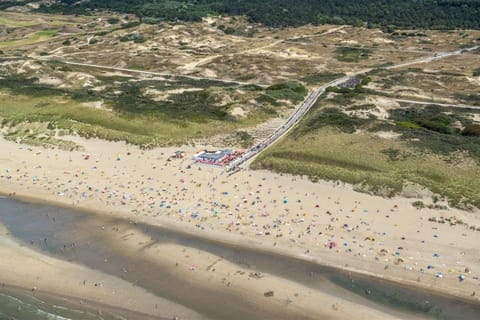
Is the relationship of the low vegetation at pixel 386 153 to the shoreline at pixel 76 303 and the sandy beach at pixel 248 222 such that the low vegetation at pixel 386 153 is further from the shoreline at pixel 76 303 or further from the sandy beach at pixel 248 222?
the shoreline at pixel 76 303

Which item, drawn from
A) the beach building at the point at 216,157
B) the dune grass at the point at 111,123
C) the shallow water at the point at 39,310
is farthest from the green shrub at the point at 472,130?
the shallow water at the point at 39,310

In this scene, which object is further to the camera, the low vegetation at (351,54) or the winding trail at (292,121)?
the low vegetation at (351,54)

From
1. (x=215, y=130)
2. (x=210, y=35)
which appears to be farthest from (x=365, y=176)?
(x=210, y=35)

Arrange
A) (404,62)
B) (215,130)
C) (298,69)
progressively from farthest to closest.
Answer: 1. (404,62)
2. (298,69)
3. (215,130)

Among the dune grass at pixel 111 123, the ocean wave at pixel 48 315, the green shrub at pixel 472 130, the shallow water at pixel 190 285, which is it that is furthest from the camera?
the dune grass at pixel 111 123

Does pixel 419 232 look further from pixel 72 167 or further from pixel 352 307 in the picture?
pixel 72 167
